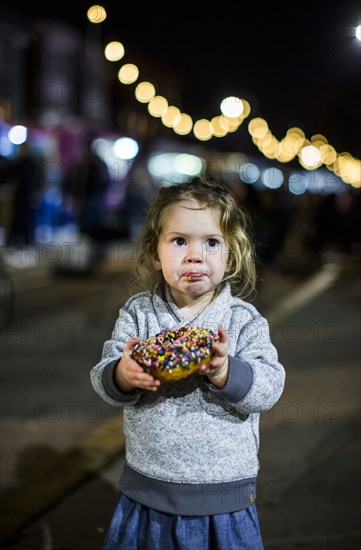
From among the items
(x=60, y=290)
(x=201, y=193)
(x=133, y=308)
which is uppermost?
(x=201, y=193)

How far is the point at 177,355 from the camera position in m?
2.10

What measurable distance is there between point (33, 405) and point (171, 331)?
3777 millimetres

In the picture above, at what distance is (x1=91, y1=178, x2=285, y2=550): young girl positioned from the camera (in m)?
2.28

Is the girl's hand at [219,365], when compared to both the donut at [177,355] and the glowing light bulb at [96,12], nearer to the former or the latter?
the donut at [177,355]

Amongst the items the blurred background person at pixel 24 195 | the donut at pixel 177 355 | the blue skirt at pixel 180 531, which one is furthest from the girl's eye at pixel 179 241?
the blurred background person at pixel 24 195

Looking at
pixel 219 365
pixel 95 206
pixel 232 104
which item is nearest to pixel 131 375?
pixel 219 365

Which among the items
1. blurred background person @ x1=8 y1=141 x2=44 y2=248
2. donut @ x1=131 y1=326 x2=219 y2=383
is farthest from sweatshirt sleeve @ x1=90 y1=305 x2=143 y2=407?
blurred background person @ x1=8 y1=141 x2=44 y2=248

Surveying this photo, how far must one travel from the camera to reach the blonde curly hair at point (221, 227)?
242 centimetres

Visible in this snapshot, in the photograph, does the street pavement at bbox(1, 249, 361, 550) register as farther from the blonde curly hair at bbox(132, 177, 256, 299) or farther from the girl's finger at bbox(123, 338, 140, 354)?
the girl's finger at bbox(123, 338, 140, 354)

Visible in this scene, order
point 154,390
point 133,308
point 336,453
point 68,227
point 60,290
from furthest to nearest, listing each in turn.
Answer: point 68,227
point 60,290
point 336,453
point 133,308
point 154,390

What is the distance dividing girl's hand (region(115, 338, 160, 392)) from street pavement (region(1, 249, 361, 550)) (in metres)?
0.99

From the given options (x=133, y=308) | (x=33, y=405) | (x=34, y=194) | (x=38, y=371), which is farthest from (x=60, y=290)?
(x=133, y=308)

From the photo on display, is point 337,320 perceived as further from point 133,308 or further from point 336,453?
point 133,308

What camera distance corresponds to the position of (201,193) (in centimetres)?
243
